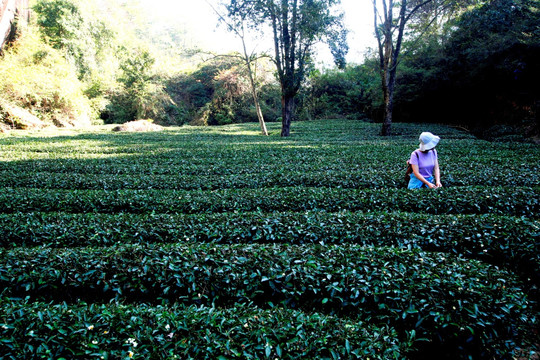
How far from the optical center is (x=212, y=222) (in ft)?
17.6

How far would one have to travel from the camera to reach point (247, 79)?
37.7 m

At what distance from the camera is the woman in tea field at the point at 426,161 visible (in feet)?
19.3

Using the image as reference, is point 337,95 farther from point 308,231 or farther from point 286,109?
point 308,231

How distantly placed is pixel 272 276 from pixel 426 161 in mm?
4519

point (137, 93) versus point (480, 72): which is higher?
point (137, 93)

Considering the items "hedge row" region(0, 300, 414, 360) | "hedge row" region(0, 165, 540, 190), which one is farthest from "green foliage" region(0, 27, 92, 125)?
"hedge row" region(0, 300, 414, 360)

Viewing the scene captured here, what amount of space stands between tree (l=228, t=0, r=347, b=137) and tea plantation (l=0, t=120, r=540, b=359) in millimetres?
15103

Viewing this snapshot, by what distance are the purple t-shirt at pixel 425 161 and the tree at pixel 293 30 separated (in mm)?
15004

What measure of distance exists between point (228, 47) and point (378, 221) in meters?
41.4

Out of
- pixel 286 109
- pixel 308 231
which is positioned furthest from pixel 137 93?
pixel 308 231

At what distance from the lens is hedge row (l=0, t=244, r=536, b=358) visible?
3.04m

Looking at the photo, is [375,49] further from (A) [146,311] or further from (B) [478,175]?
(A) [146,311]

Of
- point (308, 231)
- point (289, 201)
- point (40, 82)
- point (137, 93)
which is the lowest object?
point (308, 231)

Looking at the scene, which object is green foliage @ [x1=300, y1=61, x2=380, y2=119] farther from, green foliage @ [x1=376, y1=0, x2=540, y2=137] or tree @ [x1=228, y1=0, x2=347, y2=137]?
tree @ [x1=228, y1=0, x2=347, y2=137]
